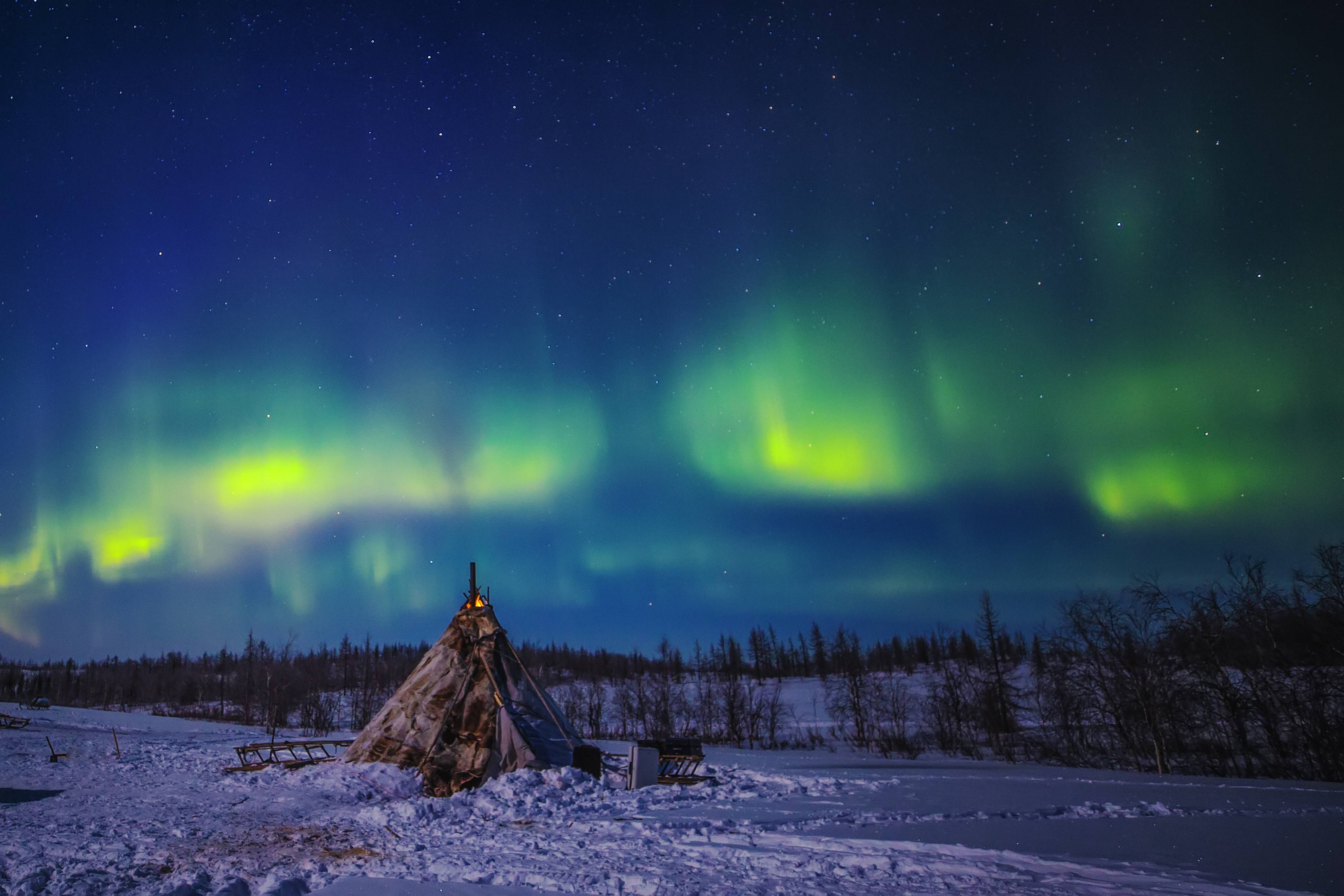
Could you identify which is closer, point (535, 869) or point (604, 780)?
point (535, 869)

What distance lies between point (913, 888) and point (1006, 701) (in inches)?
1797

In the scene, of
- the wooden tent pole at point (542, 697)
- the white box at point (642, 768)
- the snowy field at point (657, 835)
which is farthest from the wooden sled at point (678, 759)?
the wooden tent pole at point (542, 697)

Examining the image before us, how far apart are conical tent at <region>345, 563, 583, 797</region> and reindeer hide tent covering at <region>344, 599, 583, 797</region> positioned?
19 millimetres

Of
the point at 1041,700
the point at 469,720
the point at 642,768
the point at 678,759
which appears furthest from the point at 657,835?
the point at 1041,700

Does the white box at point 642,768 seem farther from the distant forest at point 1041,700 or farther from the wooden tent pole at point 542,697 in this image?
the distant forest at point 1041,700

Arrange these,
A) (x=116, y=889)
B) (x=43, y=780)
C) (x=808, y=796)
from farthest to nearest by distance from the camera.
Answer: (x=43, y=780) < (x=808, y=796) < (x=116, y=889)

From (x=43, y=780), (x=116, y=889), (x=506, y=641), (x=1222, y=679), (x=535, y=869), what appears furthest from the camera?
(x=1222, y=679)

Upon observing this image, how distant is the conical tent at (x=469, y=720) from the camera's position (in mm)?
15312

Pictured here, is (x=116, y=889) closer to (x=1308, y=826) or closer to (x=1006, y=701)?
(x=1308, y=826)

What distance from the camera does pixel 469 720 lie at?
16.2 metres

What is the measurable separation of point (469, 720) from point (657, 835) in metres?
7.54

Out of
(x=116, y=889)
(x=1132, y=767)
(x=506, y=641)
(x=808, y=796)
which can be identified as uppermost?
(x=506, y=641)

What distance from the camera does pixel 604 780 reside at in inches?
606

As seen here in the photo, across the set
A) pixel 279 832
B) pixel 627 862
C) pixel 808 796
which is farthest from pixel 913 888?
pixel 279 832
